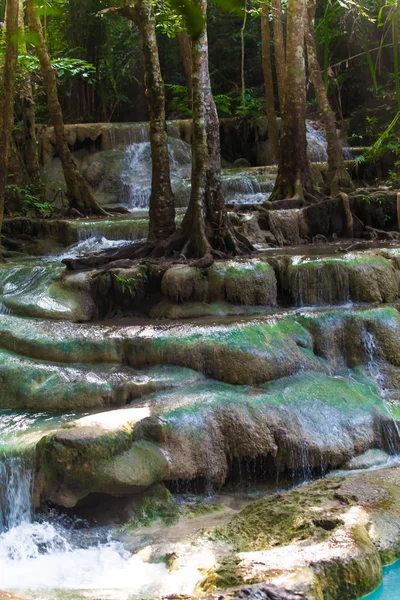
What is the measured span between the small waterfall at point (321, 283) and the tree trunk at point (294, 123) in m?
3.81

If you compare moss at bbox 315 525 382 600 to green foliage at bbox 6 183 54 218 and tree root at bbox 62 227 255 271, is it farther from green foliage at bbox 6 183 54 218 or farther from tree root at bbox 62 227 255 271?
green foliage at bbox 6 183 54 218

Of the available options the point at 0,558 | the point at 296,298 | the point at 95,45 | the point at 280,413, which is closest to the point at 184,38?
the point at 95,45

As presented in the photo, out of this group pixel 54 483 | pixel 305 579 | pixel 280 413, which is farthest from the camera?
pixel 280 413

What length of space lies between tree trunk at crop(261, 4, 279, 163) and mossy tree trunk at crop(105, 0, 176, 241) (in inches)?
271

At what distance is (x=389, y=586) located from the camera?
5.08 m

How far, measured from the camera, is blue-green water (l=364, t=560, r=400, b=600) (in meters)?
4.95

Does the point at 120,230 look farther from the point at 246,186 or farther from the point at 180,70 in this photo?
the point at 180,70

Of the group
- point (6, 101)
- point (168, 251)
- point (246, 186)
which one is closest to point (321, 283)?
point (168, 251)

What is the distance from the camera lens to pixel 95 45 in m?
21.1

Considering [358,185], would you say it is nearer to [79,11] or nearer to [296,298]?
[296,298]

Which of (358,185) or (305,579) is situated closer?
(305,579)

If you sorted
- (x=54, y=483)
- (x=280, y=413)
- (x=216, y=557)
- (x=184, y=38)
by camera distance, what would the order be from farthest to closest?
(x=184, y=38) → (x=280, y=413) → (x=54, y=483) → (x=216, y=557)

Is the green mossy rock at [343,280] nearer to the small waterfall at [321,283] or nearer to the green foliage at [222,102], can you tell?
the small waterfall at [321,283]

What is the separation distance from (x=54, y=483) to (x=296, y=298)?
4505 mm
